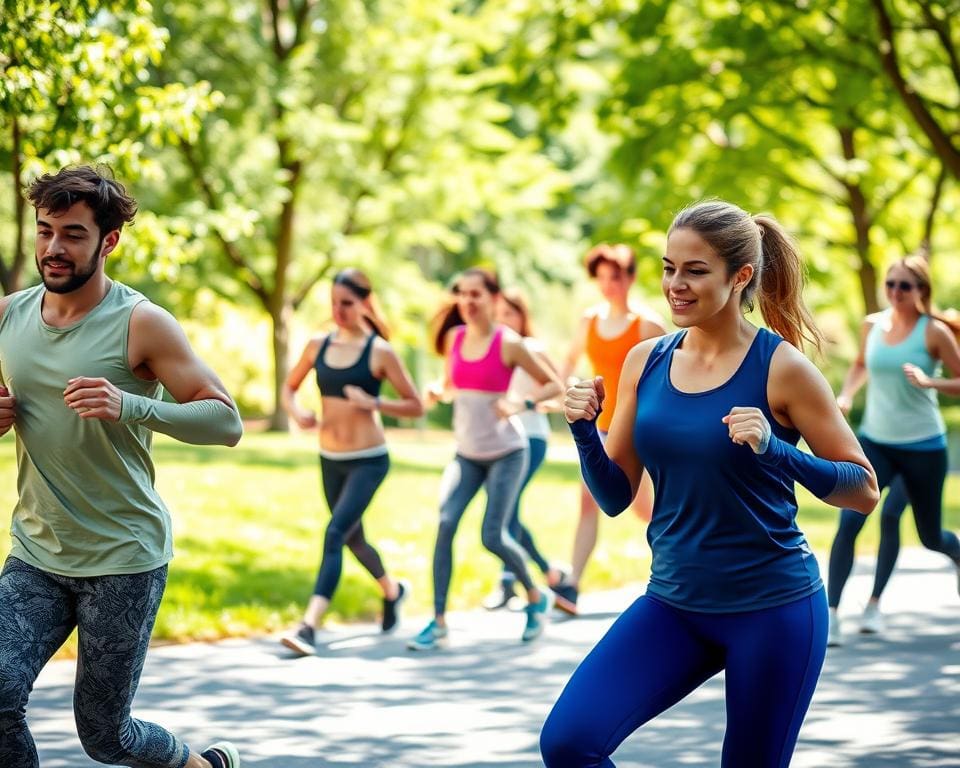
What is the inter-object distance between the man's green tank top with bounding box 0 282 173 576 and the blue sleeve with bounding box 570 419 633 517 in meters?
1.36

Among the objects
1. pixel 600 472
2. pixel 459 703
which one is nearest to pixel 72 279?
pixel 600 472

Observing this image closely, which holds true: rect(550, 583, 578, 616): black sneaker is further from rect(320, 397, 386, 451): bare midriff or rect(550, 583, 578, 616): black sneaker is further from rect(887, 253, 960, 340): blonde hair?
rect(887, 253, 960, 340): blonde hair

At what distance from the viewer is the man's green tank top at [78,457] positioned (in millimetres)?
4230

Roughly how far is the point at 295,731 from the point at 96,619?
227 cm

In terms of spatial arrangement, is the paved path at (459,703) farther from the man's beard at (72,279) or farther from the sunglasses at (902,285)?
the man's beard at (72,279)

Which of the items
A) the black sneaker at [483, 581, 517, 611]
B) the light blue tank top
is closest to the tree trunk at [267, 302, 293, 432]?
the black sneaker at [483, 581, 517, 611]

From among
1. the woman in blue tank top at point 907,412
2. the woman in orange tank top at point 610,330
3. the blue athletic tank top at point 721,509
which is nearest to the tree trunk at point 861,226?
the woman in orange tank top at point 610,330

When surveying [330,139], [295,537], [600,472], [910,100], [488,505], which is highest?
[330,139]

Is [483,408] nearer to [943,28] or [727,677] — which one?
[727,677]

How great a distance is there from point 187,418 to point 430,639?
421 cm

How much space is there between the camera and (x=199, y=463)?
18516mm

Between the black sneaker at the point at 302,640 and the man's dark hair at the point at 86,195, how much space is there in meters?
3.98

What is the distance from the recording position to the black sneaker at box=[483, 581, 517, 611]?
9.62m

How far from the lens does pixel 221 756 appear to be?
15.6ft
